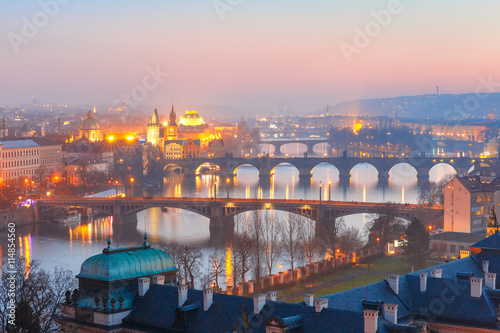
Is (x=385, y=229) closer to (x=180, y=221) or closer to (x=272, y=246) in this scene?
(x=272, y=246)

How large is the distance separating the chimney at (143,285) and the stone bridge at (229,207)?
2872 centimetres

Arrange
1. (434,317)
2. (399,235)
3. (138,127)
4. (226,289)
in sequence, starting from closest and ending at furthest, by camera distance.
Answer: (434,317) → (226,289) → (399,235) → (138,127)

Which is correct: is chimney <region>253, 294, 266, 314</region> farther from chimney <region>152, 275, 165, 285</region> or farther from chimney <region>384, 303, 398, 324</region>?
chimney <region>152, 275, 165, 285</region>

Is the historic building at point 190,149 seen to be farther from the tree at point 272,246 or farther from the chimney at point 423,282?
the chimney at point 423,282

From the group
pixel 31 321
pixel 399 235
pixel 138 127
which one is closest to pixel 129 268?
pixel 31 321

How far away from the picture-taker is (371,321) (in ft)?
52.6

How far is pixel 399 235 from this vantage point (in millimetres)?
43469

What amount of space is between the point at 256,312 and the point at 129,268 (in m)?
3.90

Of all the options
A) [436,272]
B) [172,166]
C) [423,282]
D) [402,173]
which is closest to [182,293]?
[423,282]

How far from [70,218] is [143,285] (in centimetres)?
3876

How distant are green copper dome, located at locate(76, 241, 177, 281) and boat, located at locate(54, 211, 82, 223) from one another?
122 ft

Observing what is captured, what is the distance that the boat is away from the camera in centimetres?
5750

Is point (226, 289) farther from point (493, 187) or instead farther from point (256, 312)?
point (493, 187)

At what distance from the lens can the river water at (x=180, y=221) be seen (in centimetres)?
4506
